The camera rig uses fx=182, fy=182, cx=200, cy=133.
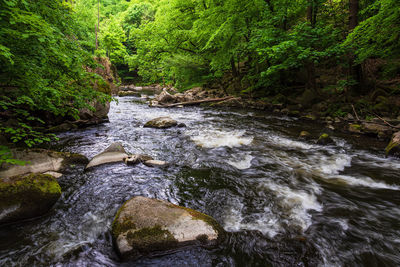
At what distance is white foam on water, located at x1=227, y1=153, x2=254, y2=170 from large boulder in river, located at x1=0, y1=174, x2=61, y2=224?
366 centimetres

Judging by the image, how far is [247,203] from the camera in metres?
3.16

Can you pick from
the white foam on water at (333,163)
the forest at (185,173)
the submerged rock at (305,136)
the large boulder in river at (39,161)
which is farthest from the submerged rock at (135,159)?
the submerged rock at (305,136)

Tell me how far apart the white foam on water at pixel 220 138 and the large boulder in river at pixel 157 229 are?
360 cm

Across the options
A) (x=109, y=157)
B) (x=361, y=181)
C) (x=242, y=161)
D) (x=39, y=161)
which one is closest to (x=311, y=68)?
(x=361, y=181)

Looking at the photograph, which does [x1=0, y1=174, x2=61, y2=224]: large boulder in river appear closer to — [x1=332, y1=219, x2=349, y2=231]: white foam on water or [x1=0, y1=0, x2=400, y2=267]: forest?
[x1=0, y1=0, x2=400, y2=267]: forest

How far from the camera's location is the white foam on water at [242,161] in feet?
15.1

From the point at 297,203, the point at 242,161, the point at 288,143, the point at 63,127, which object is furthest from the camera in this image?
the point at 63,127

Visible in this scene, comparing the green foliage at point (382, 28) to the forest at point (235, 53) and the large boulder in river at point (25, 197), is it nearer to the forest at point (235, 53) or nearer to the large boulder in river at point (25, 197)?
the forest at point (235, 53)

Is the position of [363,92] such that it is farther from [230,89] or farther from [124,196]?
[124,196]

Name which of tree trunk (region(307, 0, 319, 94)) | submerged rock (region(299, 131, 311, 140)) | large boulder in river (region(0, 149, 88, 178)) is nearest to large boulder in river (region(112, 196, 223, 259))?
Result: large boulder in river (region(0, 149, 88, 178))

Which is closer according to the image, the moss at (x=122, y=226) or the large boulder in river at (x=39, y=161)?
the moss at (x=122, y=226)

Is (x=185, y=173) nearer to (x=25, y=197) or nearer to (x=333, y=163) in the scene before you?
(x=25, y=197)

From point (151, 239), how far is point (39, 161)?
336 cm

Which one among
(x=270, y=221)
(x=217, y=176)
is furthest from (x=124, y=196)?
(x=270, y=221)
